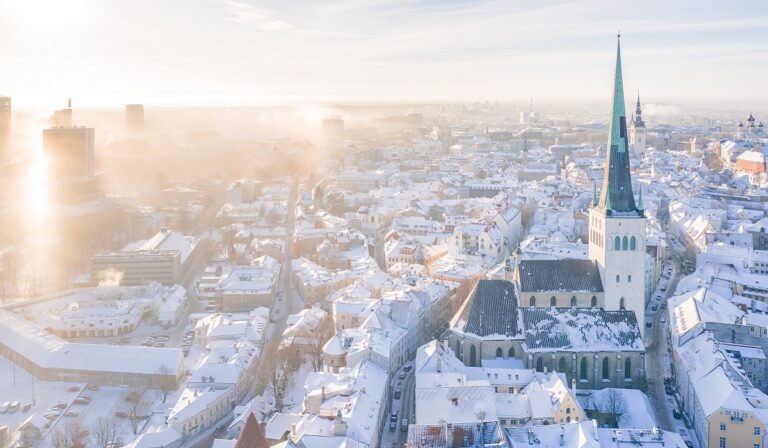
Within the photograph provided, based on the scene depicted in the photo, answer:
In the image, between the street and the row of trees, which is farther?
the row of trees

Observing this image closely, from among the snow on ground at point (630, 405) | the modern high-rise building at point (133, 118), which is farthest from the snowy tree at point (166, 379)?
the modern high-rise building at point (133, 118)

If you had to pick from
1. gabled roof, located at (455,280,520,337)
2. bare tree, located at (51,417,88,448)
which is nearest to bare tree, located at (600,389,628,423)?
gabled roof, located at (455,280,520,337)

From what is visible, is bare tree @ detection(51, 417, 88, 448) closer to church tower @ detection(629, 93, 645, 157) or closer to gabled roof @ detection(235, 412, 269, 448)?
gabled roof @ detection(235, 412, 269, 448)

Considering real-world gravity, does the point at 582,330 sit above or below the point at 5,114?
below

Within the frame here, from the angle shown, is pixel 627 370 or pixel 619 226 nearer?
pixel 627 370

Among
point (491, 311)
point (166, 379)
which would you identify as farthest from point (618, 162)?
point (166, 379)

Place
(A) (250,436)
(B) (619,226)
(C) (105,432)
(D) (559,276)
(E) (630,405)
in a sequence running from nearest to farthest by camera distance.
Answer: (A) (250,436) → (E) (630,405) → (C) (105,432) → (B) (619,226) → (D) (559,276)

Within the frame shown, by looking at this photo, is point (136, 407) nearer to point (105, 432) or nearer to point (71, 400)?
point (105, 432)
